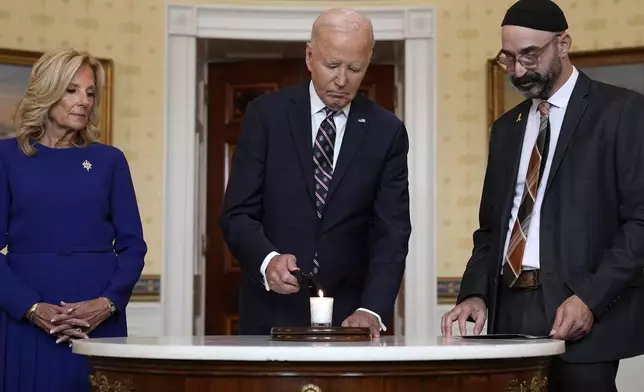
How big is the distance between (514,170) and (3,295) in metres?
1.81

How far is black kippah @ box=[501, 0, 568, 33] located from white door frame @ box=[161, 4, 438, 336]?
3741 millimetres

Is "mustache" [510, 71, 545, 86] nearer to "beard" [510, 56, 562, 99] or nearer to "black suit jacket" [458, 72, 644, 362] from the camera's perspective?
"beard" [510, 56, 562, 99]

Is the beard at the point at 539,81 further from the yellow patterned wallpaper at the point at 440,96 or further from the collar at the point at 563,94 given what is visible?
the yellow patterned wallpaper at the point at 440,96

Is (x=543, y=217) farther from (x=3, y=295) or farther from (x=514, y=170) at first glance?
(x=3, y=295)

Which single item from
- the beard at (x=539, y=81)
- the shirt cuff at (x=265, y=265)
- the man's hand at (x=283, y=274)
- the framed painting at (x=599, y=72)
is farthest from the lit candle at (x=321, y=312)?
the framed painting at (x=599, y=72)

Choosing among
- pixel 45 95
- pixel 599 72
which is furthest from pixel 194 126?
pixel 45 95

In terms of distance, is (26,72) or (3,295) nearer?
(3,295)

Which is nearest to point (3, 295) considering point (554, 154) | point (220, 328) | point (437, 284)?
point (554, 154)

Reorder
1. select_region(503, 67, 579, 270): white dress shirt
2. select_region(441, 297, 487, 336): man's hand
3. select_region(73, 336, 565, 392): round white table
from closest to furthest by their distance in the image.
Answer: select_region(73, 336, 565, 392): round white table, select_region(503, 67, 579, 270): white dress shirt, select_region(441, 297, 487, 336): man's hand

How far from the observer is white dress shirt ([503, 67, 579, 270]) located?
136 inches

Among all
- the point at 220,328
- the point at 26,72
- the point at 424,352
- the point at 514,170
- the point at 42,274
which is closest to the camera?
the point at 424,352

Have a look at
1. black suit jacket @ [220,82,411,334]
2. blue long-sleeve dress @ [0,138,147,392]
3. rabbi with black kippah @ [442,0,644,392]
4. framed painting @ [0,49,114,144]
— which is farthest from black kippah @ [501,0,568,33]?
framed painting @ [0,49,114,144]

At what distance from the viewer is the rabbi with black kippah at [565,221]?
3.32 meters

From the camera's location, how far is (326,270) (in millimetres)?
3770
